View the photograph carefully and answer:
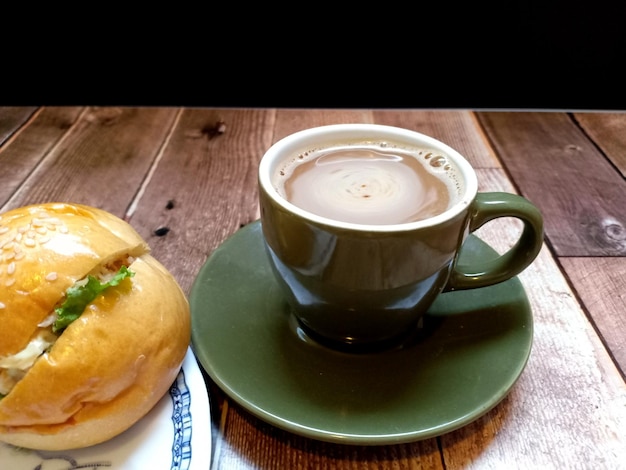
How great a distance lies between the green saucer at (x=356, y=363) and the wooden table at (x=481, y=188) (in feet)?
0.15

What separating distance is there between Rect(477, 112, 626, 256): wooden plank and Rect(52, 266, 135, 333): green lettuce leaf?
0.65m

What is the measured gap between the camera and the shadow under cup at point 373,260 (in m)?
0.58

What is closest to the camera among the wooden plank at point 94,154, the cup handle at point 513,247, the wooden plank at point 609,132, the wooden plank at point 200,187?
the cup handle at point 513,247

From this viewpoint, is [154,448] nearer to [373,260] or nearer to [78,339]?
[78,339]

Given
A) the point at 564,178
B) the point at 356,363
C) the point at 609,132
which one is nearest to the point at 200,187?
the point at 356,363

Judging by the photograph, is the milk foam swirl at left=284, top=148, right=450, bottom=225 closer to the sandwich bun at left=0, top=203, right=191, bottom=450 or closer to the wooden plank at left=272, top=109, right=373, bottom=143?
the sandwich bun at left=0, top=203, right=191, bottom=450

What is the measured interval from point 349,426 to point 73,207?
0.37 meters

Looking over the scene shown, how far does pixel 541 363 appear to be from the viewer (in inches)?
27.5

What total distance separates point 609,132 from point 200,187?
818mm

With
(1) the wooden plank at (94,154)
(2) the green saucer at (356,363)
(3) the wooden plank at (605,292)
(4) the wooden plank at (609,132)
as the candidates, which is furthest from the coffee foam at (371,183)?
(4) the wooden plank at (609,132)

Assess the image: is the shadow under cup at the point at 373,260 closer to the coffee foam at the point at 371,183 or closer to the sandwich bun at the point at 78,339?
the coffee foam at the point at 371,183

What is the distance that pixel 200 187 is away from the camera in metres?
1.05
